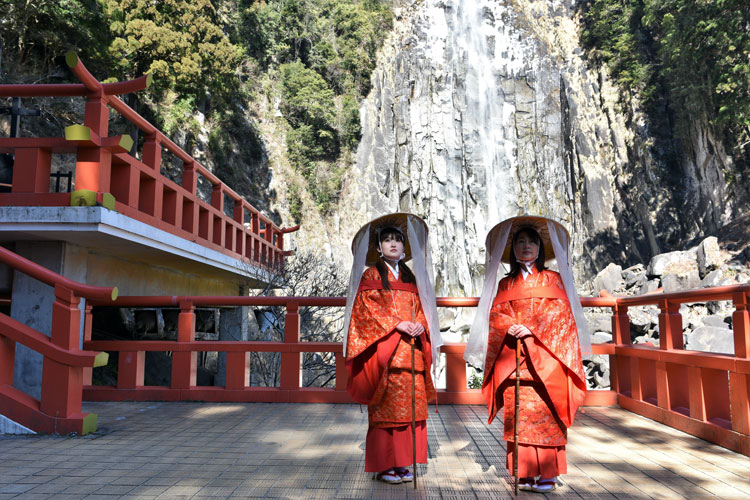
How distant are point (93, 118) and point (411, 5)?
25694 millimetres

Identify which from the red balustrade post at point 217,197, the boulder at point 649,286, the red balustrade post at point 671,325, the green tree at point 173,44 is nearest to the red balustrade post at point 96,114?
the red balustrade post at point 217,197

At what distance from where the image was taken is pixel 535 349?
2.89 metres

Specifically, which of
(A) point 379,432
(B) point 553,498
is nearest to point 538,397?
(B) point 553,498

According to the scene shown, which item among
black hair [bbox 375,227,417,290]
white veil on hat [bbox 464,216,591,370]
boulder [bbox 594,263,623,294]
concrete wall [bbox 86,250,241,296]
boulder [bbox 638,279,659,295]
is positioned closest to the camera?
white veil on hat [bbox 464,216,591,370]

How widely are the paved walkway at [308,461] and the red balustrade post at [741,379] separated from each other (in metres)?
0.23

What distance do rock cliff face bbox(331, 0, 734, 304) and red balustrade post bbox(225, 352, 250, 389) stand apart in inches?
653

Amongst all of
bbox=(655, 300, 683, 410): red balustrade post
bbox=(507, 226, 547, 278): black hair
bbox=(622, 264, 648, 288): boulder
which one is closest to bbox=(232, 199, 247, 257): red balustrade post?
bbox=(507, 226, 547, 278): black hair

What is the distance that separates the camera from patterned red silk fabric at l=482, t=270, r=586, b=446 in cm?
281

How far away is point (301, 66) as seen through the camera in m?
22.3

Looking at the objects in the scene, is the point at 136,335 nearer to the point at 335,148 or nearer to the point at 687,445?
the point at 687,445

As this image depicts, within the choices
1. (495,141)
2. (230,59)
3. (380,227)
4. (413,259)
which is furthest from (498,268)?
(495,141)

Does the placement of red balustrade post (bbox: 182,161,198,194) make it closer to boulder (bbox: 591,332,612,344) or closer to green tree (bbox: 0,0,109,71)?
green tree (bbox: 0,0,109,71)

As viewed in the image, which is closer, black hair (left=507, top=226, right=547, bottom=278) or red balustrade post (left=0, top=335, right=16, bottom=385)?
black hair (left=507, top=226, right=547, bottom=278)

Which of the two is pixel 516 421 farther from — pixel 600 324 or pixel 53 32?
pixel 600 324
